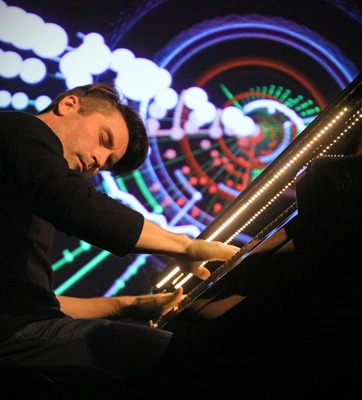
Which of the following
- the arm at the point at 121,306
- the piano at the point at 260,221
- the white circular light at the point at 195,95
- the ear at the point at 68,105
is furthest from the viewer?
the white circular light at the point at 195,95

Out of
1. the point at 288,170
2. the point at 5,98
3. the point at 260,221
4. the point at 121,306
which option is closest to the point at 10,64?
the point at 5,98

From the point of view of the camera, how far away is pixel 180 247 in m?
1.16

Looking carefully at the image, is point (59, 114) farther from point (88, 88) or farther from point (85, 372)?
point (85, 372)

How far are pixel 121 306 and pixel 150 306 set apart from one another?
0.13m

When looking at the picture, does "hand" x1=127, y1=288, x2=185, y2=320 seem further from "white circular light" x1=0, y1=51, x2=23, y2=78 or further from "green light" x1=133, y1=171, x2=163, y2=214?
"white circular light" x1=0, y1=51, x2=23, y2=78

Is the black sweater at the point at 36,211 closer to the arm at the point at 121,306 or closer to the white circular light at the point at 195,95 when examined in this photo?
the arm at the point at 121,306

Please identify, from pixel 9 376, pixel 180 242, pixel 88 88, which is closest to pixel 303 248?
pixel 180 242

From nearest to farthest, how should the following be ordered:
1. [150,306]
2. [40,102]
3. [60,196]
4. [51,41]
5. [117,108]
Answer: [60,196] → [117,108] → [150,306] → [51,41] → [40,102]

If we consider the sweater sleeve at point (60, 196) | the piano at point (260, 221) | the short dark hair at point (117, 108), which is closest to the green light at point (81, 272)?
the piano at point (260, 221)

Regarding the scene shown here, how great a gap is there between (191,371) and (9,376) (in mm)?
494

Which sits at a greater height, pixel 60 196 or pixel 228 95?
pixel 228 95

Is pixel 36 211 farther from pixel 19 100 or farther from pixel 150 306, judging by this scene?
pixel 19 100

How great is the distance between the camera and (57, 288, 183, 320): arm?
1665mm

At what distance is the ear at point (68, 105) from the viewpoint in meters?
1.55
